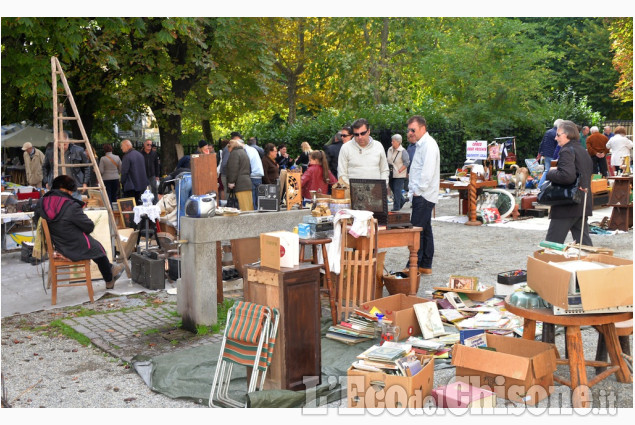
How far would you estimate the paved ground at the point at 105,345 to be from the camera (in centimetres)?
507

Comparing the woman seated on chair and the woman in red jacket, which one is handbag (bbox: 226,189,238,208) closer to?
the woman in red jacket

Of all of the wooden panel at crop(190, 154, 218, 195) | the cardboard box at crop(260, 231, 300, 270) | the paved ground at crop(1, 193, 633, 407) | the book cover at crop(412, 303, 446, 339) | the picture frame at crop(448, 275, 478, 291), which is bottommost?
the paved ground at crop(1, 193, 633, 407)

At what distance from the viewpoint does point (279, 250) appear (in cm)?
504

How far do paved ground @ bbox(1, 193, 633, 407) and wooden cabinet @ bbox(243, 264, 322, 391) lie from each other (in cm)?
66

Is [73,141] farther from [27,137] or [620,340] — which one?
[27,137]

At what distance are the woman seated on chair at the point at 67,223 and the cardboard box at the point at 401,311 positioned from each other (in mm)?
3288

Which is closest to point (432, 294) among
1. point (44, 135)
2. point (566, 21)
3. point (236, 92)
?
point (236, 92)

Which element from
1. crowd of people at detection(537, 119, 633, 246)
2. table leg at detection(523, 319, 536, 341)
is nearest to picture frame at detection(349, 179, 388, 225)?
crowd of people at detection(537, 119, 633, 246)

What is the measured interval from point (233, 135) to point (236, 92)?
9.65 meters

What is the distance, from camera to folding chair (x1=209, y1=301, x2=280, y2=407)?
4797 millimetres

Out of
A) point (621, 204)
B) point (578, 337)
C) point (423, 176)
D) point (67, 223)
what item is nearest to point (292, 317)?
point (578, 337)

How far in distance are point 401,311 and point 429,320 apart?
0.26m

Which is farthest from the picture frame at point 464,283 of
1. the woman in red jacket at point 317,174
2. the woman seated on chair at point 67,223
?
the woman in red jacket at point 317,174

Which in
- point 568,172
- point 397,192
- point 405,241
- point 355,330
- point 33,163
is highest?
point 33,163
